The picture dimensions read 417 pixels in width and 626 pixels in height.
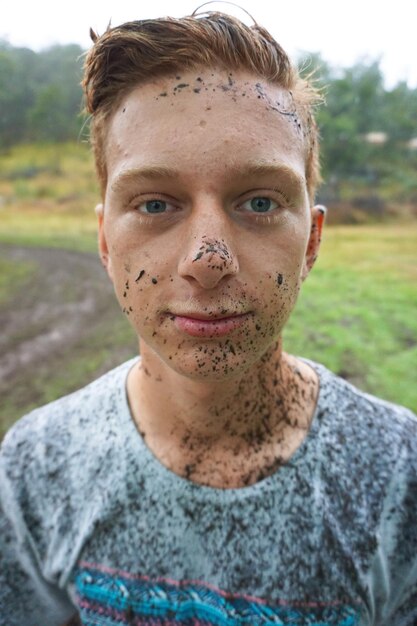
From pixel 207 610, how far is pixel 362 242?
9.45 meters

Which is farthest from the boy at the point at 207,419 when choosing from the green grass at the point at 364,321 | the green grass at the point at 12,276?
the green grass at the point at 12,276

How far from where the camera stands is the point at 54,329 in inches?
254

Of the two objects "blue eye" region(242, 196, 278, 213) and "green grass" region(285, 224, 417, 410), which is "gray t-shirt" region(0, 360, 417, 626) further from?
"green grass" region(285, 224, 417, 410)

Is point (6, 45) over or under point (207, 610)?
over

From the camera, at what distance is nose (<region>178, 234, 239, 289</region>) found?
879 mm

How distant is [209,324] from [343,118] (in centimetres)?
1944

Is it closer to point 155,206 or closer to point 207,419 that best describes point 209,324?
point 155,206

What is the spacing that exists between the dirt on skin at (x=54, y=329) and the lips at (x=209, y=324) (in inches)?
152

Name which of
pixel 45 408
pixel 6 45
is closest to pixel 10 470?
pixel 45 408

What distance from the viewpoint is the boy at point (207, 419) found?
942 mm

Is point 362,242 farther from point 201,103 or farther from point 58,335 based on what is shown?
point 201,103

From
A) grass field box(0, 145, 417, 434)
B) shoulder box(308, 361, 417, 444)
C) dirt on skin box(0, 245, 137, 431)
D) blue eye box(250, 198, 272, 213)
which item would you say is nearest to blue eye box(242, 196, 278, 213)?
blue eye box(250, 198, 272, 213)

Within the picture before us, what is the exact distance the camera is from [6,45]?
6324 millimetres

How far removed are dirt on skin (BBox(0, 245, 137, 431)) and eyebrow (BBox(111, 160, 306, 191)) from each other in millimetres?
3874
